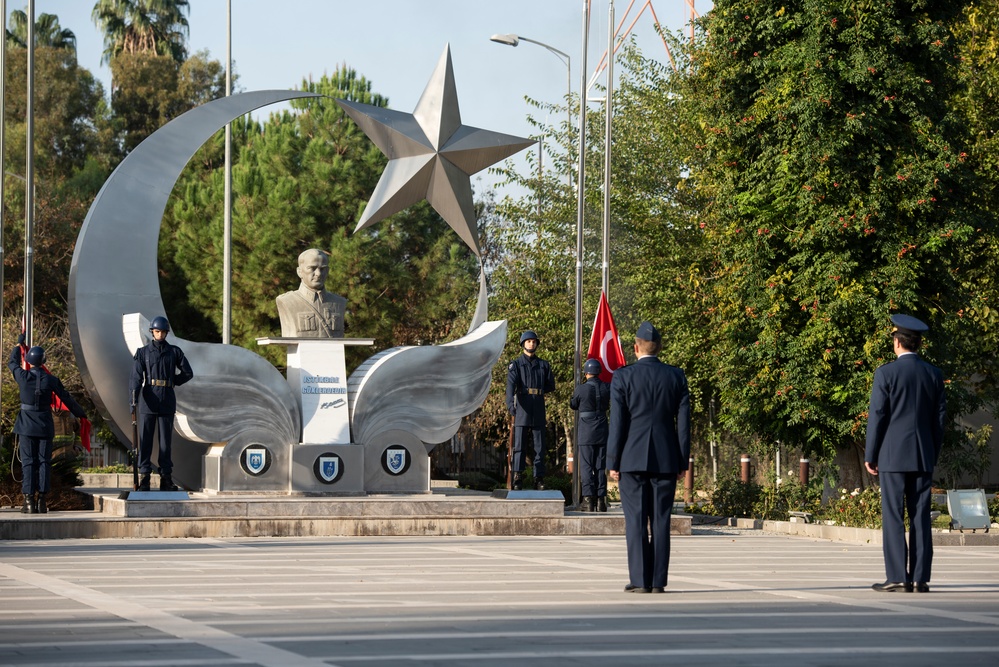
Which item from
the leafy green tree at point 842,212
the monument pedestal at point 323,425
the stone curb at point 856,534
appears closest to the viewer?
the stone curb at point 856,534

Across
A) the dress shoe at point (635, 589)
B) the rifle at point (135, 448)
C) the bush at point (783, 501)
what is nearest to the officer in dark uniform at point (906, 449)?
the dress shoe at point (635, 589)

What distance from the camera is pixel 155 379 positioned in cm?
1808

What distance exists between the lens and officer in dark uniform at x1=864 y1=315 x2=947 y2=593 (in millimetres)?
11180

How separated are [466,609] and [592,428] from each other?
33.4 feet

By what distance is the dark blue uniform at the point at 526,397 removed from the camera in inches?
774

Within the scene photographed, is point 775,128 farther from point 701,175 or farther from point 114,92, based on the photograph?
point 114,92

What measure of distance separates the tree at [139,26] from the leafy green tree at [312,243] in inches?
791

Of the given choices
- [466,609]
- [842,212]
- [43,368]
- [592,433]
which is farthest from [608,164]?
[466,609]

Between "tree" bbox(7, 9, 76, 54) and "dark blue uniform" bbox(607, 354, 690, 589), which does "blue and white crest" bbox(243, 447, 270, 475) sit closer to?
"dark blue uniform" bbox(607, 354, 690, 589)

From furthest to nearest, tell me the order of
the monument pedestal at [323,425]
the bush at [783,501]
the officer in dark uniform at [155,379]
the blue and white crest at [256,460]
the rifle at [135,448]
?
the bush at [783,501], the monument pedestal at [323,425], the blue and white crest at [256,460], the rifle at [135,448], the officer in dark uniform at [155,379]

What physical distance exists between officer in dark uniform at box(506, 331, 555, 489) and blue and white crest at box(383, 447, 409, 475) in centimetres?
184

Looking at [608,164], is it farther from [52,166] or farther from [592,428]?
[52,166]

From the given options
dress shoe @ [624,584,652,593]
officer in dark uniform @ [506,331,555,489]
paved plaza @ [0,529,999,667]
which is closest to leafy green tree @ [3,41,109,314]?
officer in dark uniform @ [506,331,555,489]

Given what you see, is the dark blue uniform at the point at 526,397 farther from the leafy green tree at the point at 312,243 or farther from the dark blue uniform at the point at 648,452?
the leafy green tree at the point at 312,243
